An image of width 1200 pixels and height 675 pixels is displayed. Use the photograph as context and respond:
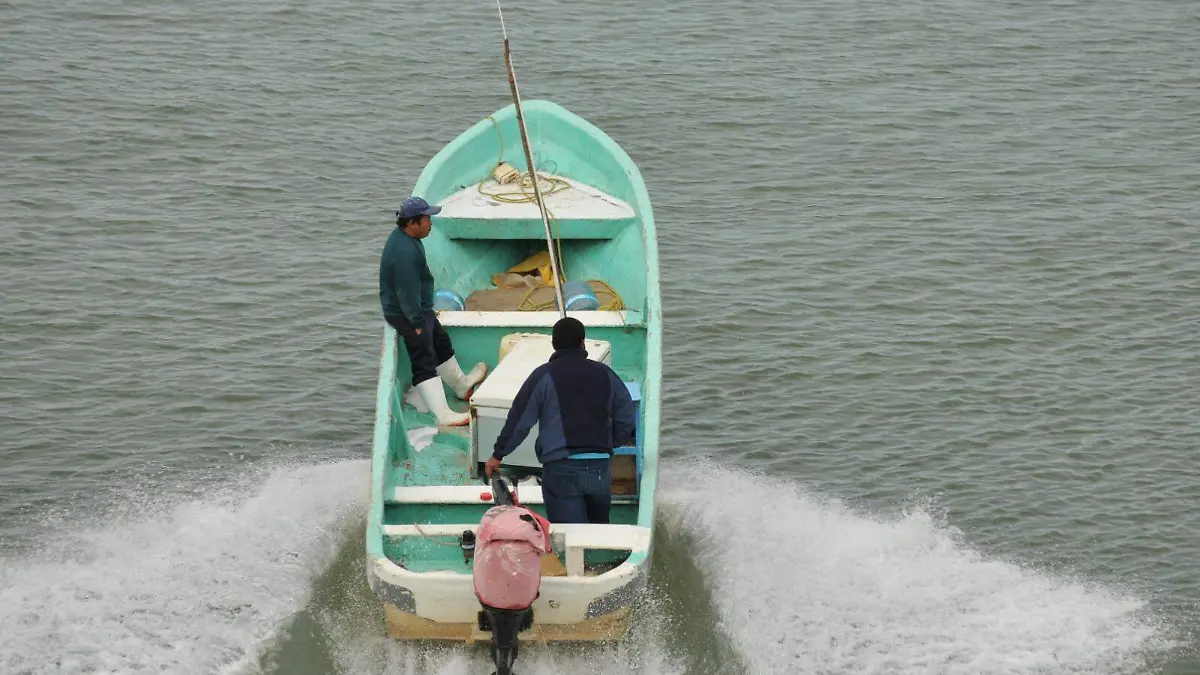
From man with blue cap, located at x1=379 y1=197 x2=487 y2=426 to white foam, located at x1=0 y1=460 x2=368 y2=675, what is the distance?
3.24 feet

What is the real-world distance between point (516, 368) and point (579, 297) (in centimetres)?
175

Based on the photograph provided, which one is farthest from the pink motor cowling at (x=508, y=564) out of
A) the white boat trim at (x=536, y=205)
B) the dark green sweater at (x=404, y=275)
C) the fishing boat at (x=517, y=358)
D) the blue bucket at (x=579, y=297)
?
the white boat trim at (x=536, y=205)

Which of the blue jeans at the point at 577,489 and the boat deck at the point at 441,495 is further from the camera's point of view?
the boat deck at the point at 441,495

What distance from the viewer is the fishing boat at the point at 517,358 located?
8.59 meters

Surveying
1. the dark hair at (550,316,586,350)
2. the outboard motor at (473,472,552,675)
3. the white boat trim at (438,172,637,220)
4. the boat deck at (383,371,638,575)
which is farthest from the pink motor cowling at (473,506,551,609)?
the white boat trim at (438,172,637,220)

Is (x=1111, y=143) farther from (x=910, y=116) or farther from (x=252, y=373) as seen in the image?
(x=252, y=373)

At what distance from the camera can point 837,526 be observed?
11117mm

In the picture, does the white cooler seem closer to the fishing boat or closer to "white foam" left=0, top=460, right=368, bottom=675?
the fishing boat

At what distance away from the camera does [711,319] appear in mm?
14477

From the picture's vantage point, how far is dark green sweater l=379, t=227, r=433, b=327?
398 inches

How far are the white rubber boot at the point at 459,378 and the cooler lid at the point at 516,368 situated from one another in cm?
60

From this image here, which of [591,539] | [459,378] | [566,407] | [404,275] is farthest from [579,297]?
[591,539]

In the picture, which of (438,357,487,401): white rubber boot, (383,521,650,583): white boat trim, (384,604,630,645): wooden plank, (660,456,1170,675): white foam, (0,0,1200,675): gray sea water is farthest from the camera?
(438,357,487,401): white rubber boot

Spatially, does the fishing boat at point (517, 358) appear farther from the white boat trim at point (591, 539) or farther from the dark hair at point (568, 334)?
the dark hair at point (568, 334)
